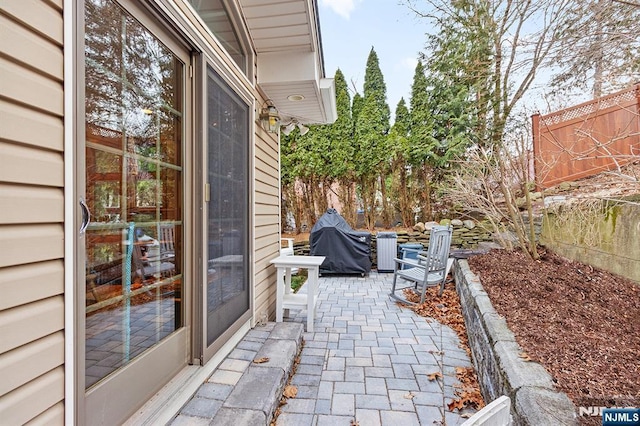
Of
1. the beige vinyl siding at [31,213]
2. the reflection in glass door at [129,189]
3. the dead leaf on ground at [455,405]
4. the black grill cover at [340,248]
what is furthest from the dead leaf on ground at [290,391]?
the black grill cover at [340,248]

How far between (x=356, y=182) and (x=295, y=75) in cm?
528

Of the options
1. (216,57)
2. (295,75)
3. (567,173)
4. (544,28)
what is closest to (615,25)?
(544,28)

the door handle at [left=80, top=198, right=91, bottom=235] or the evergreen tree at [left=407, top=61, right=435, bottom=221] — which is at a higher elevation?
the evergreen tree at [left=407, top=61, right=435, bottom=221]

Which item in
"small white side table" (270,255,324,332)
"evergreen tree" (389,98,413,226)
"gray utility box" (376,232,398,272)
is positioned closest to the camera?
"small white side table" (270,255,324,332)

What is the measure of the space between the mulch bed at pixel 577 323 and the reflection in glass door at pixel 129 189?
2.05 m

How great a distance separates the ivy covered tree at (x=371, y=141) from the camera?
8.07 m

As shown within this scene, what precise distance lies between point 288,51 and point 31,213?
9.67 ft

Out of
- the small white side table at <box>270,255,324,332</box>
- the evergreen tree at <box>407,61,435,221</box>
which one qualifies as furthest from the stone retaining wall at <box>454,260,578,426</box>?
the evergreen tree at <box>407,61,435,221</box>

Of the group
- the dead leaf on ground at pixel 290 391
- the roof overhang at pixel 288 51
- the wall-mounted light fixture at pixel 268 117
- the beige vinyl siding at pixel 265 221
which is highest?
the roof overhang at pixel 288 51

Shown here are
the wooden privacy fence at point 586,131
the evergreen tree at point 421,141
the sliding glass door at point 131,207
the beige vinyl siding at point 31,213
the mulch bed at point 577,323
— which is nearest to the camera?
the beige vinyl siding at point 31,213

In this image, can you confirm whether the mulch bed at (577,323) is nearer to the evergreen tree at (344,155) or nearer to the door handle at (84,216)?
the door handle at (84,216)

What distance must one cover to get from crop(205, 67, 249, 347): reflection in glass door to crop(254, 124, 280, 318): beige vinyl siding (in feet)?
1.07

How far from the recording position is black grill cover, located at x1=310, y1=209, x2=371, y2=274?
6.36 meters

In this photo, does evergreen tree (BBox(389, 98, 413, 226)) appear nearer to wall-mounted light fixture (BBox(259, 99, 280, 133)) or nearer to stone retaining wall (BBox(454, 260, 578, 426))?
wall-mounted light fixture (BBox(259, 99, 280, 133))
